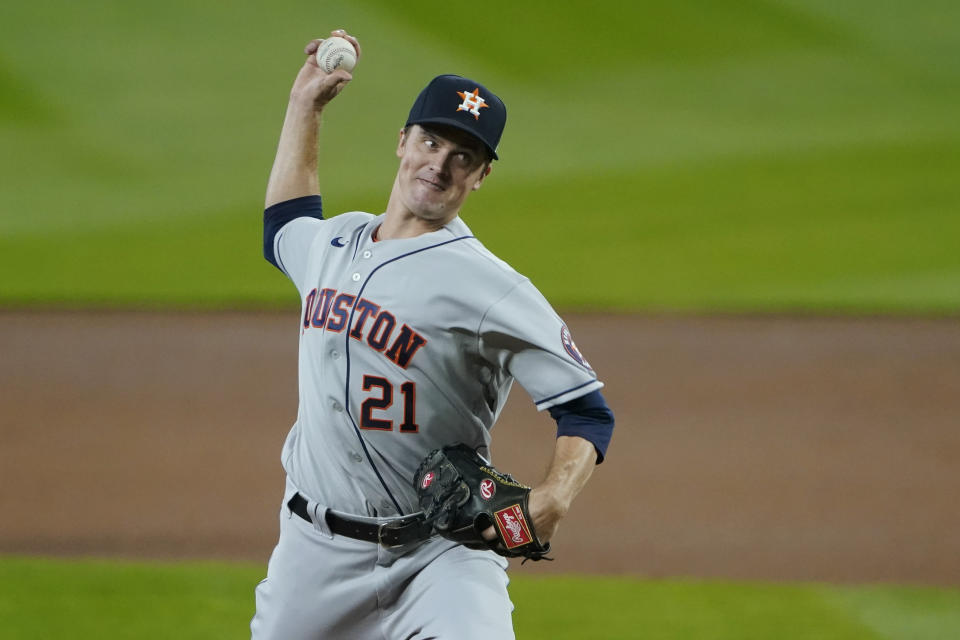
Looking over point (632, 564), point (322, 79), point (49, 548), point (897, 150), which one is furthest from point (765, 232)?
point (322, 79)

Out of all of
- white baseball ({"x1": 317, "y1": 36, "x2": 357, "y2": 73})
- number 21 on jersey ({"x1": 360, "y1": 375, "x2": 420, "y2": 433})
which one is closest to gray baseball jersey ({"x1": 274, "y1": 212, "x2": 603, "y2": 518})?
number 21 on jersey ({"x1": 360, "y1": 375, "x2": 420, "y2": 433})

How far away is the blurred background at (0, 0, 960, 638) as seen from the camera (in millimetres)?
6320

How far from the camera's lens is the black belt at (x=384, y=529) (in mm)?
3473

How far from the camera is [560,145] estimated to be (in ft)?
49.0

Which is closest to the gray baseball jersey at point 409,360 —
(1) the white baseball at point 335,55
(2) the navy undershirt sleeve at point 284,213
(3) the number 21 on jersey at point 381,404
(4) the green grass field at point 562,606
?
(3) the number 21 on jersey at point 381,404

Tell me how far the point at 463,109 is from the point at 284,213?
912 mm

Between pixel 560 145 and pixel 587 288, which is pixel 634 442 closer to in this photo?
pixel 587 288

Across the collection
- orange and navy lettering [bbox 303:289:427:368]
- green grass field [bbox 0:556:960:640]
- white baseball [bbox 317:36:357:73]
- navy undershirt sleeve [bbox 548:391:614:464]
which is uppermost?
white baseball [bbox 317:36:357:73]

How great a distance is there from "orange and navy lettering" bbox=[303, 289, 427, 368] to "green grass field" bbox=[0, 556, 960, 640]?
2310mm

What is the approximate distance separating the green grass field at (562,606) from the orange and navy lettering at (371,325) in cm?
231

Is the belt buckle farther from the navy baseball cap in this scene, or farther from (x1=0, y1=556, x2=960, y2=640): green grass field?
(x1=0, y1=556, x2=960, y2=640): green grass field

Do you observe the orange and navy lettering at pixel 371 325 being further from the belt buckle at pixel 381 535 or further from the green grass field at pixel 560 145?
the green grass field at pixel 560 145

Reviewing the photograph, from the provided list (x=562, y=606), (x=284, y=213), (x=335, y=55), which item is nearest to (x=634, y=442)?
(x=562, y=606)

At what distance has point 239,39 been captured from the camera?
662 inches
